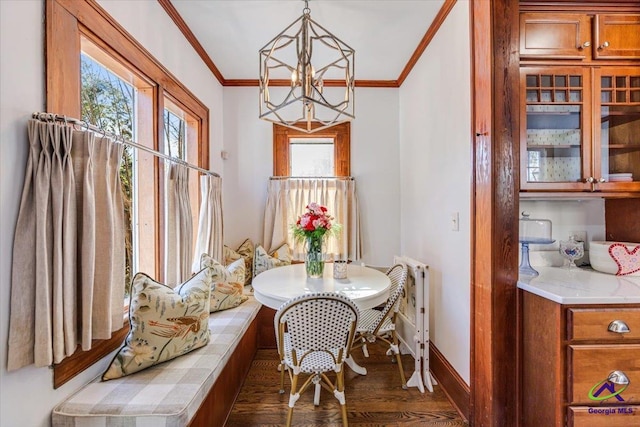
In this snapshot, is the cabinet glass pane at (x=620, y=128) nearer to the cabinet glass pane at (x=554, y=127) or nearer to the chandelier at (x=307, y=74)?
the cabinet glass pane at (x=554, y=127)

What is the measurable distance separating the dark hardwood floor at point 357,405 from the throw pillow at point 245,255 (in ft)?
3.13

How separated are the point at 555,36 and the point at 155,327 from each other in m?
2.67

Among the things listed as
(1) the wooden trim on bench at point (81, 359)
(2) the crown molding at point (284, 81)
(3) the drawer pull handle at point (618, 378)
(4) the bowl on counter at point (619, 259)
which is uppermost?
(2) the crown molding at point (284, 81)

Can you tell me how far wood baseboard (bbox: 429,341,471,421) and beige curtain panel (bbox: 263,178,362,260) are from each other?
124 centimetres

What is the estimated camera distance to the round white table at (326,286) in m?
1.70

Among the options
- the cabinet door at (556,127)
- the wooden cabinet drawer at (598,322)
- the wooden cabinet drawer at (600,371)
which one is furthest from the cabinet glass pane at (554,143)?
the wooden cabinet drawer at (600,371)

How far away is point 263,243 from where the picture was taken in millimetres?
3139

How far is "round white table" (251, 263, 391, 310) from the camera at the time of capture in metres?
1.70

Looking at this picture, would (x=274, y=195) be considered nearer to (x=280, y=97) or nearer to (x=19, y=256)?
(x=280, y=97)

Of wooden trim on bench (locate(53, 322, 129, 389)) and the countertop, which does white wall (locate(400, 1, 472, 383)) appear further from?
wooden trim on bench (locate(53, 322, 129, 389))

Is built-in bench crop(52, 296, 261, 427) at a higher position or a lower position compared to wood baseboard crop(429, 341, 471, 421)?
higher

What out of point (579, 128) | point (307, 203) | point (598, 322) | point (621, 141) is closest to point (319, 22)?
point (307, 203)

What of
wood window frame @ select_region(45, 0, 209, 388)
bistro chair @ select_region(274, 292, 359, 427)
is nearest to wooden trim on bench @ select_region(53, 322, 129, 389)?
wood window frame @ select_region(45, 0, 209, 388)

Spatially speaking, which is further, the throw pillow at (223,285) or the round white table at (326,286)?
the throw pillow at (223,285)
